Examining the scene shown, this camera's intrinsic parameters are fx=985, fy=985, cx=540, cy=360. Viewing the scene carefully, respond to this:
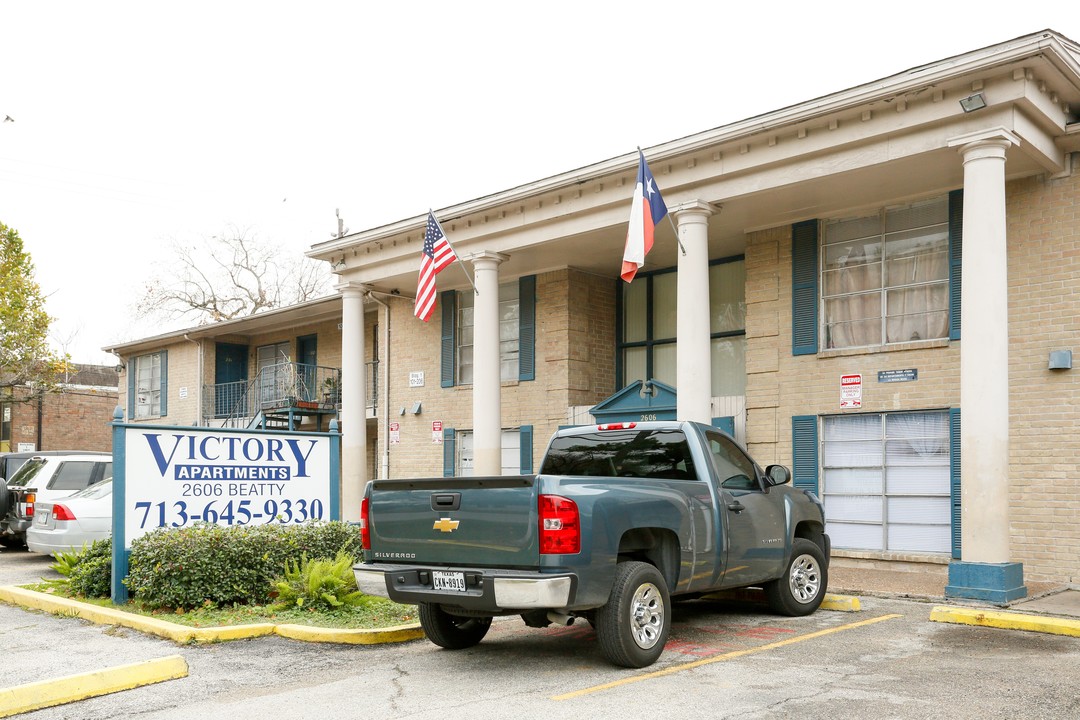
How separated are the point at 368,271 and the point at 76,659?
12168 millimetres

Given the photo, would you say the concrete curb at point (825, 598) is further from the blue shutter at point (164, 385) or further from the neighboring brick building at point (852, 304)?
the blue shutter at point (164, 385)

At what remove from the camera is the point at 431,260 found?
619 inches

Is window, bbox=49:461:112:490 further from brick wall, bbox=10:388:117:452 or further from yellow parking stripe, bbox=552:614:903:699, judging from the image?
brick wall, bbox=10:388:117:452

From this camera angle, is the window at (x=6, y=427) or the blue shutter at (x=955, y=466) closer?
the blue shutter at (x=955, y=466)

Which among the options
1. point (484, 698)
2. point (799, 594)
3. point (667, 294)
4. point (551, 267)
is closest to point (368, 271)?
point (551, 267)

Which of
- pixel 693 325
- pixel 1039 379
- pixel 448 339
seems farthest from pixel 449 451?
pixel 1039 379

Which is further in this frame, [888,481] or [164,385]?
[164,385]

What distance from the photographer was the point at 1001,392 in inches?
416

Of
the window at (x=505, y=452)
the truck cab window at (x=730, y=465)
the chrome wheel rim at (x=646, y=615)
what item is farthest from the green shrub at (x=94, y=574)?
the window at (x=505, y=452)

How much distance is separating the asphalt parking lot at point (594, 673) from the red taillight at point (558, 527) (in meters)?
0.93

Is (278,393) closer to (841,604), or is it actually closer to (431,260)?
(431,260)

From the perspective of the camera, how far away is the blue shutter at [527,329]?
18.5 metres

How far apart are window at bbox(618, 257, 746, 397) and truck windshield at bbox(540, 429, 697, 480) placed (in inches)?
296

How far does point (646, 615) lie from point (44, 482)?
11.8m
